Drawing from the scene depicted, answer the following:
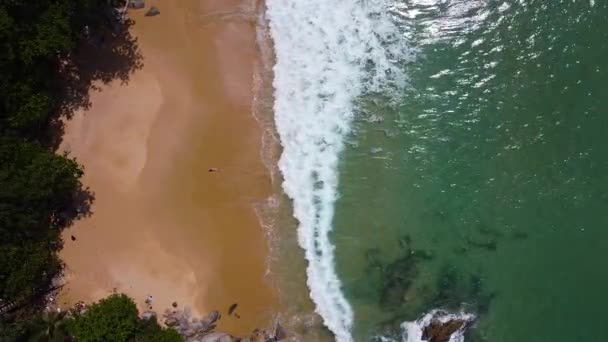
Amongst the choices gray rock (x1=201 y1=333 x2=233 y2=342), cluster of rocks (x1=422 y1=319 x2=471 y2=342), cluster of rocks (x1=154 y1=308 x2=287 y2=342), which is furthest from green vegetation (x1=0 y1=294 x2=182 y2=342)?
cluster of rocks (x1=422 y1=319 x2=471 y2=342)

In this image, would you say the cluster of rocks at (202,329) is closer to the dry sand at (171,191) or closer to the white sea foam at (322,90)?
the dry sand at (171,191)

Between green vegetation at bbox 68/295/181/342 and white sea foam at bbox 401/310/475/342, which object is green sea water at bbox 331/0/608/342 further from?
green vegetation at bbox 68/295/181/342

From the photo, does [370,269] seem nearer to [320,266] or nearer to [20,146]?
[320,266]

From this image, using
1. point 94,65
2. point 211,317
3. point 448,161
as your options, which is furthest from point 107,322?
point 448,161

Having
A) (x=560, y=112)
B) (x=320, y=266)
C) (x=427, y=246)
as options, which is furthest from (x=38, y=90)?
(x=560, y=112)

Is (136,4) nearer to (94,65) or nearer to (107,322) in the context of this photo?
(94,65)
